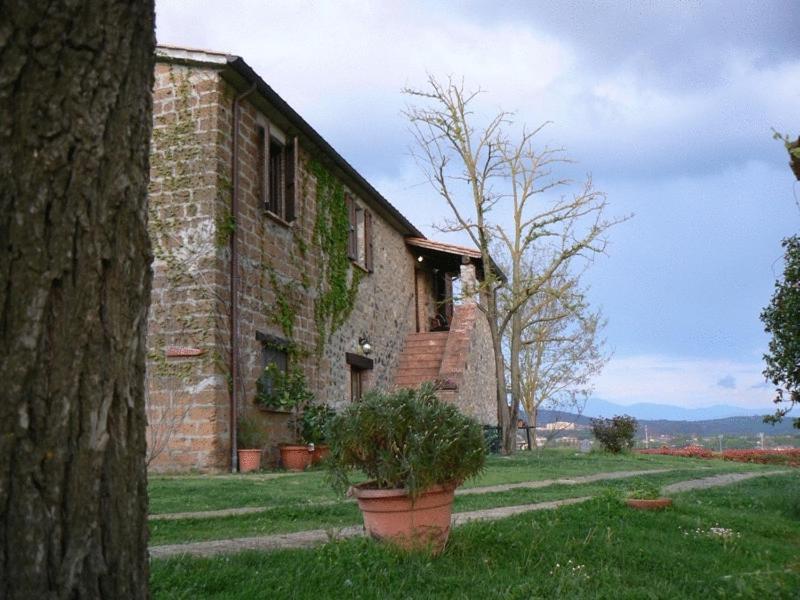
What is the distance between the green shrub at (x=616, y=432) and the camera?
19.3 meters

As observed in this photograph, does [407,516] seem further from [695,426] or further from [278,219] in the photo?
[695,426]

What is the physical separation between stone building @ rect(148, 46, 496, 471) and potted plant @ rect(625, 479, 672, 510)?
426 cm

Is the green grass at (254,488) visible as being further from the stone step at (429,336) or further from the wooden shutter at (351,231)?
the stone step at (429,336)

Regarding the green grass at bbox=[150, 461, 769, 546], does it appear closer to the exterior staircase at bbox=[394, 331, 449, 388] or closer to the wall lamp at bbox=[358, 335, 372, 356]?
the wall lamp at bbox=[358, 335, 372, 356]

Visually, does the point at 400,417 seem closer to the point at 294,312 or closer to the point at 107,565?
the point at 107,565

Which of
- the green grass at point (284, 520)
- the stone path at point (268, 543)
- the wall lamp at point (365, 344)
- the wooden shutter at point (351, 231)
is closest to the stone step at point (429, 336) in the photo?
the wall lamp at point (365, 344)

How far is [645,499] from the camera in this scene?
6203mm

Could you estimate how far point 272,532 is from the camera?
543cm

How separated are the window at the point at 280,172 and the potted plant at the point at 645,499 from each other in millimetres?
7868

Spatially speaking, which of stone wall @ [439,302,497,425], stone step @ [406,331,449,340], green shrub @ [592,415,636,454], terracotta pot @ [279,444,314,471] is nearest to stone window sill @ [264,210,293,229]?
terracotta pot @ [279,444,314,471]

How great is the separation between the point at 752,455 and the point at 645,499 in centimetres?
1525

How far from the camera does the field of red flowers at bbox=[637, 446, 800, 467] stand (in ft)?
62.3

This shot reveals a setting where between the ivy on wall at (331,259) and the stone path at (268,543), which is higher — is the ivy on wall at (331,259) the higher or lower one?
the higher one

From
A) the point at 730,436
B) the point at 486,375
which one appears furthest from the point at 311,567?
the point at 730,436
